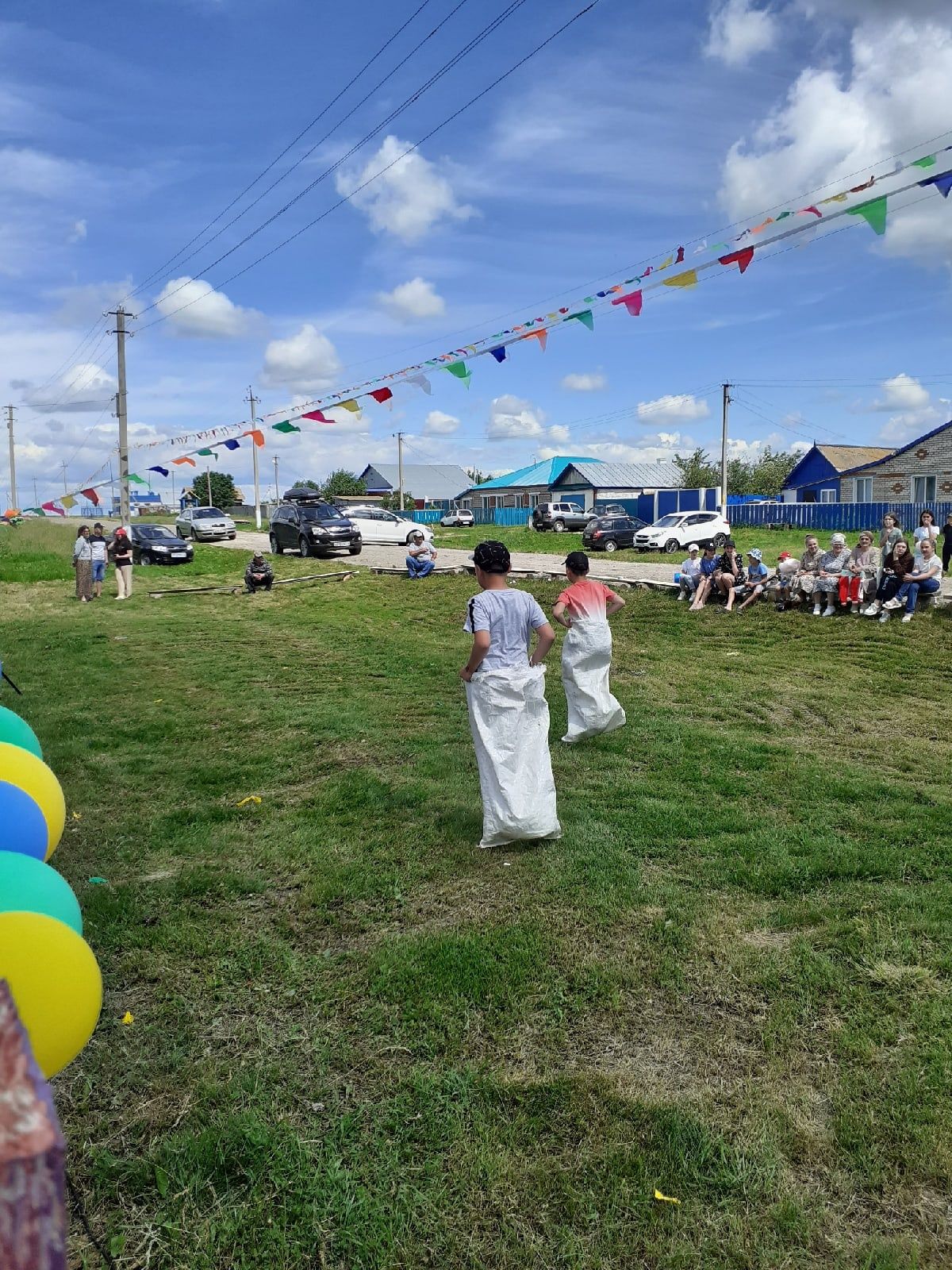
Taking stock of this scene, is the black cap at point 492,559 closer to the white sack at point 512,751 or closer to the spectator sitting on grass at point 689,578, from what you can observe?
the white sack at point 512,751

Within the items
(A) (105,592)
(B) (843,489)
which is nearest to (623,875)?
(A) (105,592)

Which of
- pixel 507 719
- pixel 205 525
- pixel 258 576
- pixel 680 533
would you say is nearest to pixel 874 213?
pixel 507 719

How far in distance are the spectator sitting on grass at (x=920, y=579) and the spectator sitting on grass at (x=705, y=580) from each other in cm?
288

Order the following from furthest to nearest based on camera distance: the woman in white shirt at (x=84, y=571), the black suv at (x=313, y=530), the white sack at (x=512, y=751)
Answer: the black suv at (x=313, y=530), the woman in white shirt at (x=84, y=571), the white sack at (x=512, y=751)

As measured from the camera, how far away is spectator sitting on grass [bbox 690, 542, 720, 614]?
14.5m

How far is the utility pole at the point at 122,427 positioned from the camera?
82.3 ft

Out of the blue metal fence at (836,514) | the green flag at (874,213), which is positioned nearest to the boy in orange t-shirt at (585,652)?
the green flag at (874,213)

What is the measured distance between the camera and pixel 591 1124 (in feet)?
9.37

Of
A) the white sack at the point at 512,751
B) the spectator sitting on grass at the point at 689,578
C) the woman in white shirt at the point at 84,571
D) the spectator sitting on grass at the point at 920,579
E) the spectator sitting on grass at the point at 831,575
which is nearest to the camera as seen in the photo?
the white sack at the point at 512,751

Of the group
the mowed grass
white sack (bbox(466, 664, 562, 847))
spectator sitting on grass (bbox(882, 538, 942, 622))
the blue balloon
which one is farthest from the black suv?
the blue balloon

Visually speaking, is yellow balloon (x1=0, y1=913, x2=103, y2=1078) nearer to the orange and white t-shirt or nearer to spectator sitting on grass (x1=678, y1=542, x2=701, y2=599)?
the orange and white t-shirt

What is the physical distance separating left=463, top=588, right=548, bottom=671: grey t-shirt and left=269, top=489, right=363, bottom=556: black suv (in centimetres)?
2153

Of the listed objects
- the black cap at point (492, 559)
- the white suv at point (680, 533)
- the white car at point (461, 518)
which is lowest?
the black cap at point (492, 559)

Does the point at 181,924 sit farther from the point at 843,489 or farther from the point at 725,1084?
the point at 843,489
